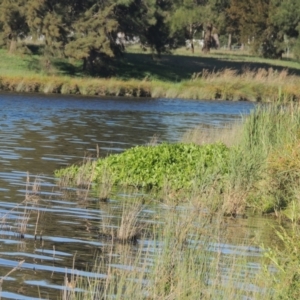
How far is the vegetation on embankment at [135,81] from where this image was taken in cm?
5128

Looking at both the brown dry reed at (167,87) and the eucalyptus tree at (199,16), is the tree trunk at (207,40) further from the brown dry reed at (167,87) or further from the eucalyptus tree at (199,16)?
the brown dry reed at (167,87)

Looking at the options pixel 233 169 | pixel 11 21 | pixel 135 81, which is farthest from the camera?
pixel 11 21

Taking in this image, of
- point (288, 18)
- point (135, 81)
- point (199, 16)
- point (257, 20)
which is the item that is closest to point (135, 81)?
point (135, 81)

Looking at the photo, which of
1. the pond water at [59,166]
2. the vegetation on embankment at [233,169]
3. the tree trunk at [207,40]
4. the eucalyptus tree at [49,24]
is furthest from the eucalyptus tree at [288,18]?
the vegetation on embankment at [233,169]

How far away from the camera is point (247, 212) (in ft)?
54.7

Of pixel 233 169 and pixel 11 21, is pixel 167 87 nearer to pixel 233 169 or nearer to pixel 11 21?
pixel 11 21

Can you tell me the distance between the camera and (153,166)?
19.8 metres

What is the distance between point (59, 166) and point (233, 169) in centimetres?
676

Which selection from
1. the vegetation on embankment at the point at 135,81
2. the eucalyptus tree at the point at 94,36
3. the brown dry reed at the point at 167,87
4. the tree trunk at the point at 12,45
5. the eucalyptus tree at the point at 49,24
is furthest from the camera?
the tree trunk at the point at 12,45

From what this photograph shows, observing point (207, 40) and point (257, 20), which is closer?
point (257, 20)

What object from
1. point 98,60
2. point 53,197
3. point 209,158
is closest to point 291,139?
point 209,158

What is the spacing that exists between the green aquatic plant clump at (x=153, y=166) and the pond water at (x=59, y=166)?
883 mm

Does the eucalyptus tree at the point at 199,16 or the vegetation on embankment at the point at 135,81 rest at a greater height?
the eucalyptus tree at the point at 199,16

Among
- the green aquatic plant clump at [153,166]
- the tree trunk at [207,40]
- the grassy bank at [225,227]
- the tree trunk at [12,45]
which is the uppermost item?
the grassy bank at [225,227]
